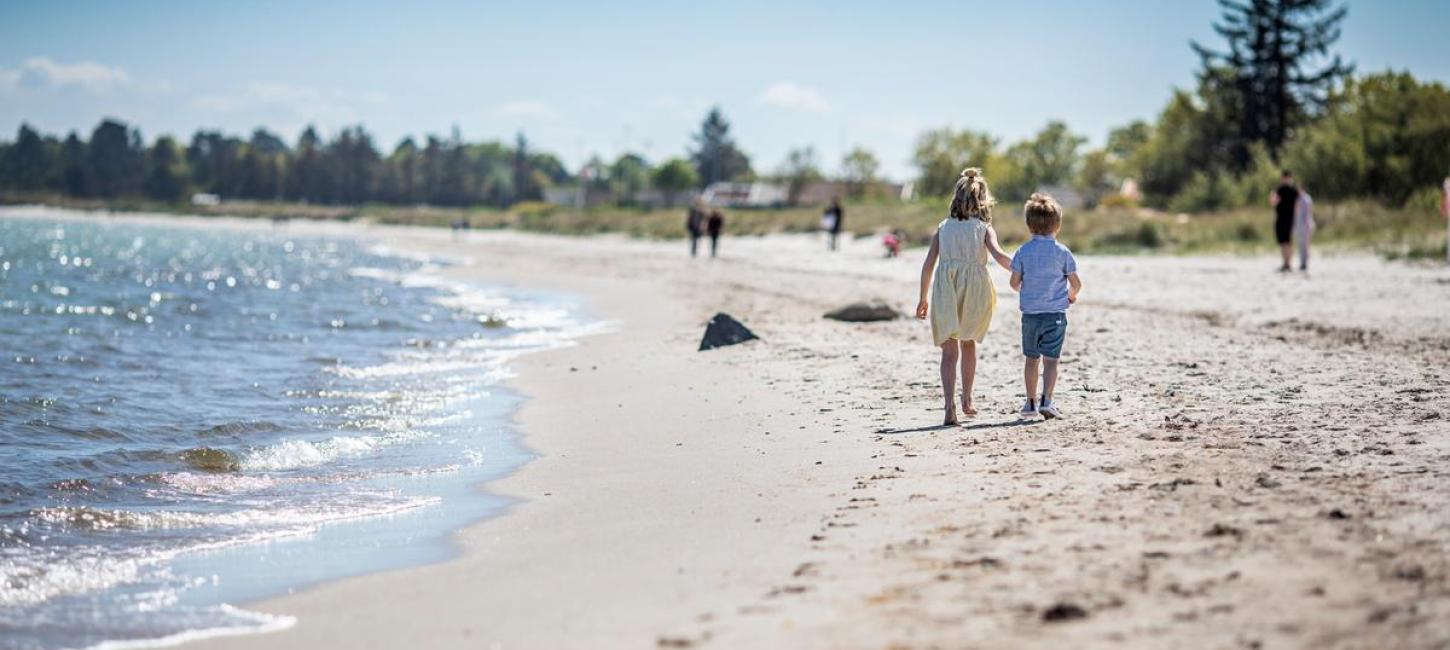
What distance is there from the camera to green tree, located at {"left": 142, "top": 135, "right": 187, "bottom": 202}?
192 m

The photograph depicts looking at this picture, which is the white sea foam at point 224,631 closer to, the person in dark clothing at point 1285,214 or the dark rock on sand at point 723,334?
the dark rock on sand at point 723,334

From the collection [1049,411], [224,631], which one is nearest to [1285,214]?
[1049,411]

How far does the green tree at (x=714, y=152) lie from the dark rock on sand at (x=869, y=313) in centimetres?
13980

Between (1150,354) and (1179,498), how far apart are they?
578 centimetres

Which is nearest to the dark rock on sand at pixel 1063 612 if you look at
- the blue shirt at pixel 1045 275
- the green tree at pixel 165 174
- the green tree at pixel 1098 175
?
the blue shirt at pixel 1045 275

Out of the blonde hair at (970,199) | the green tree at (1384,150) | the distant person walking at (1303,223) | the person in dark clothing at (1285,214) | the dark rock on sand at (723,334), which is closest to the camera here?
the blonde hair at (970,199)

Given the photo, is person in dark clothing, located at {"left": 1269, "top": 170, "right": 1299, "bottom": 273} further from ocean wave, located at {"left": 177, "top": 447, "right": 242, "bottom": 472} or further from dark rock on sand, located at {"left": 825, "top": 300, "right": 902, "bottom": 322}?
ocean wave, located at {"left": 177, "top": 447, "right": 242, "bottom": 472}

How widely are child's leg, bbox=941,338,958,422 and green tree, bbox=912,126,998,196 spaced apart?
114m

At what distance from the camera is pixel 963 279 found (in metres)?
7.89

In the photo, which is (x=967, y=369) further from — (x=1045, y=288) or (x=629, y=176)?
(x=629, y=176)

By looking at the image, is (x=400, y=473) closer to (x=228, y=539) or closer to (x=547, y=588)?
(x=228, y=539)

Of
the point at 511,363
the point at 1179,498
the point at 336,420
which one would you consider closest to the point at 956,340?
the point at 1179,498

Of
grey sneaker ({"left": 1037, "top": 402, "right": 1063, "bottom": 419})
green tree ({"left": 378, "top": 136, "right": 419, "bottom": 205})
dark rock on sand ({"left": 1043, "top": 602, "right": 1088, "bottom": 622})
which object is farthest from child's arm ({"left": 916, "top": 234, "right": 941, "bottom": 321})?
green tree ({"left": 378, "top": 136, "right": 419, "bottom": 205})

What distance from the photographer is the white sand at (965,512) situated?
3.96 m
